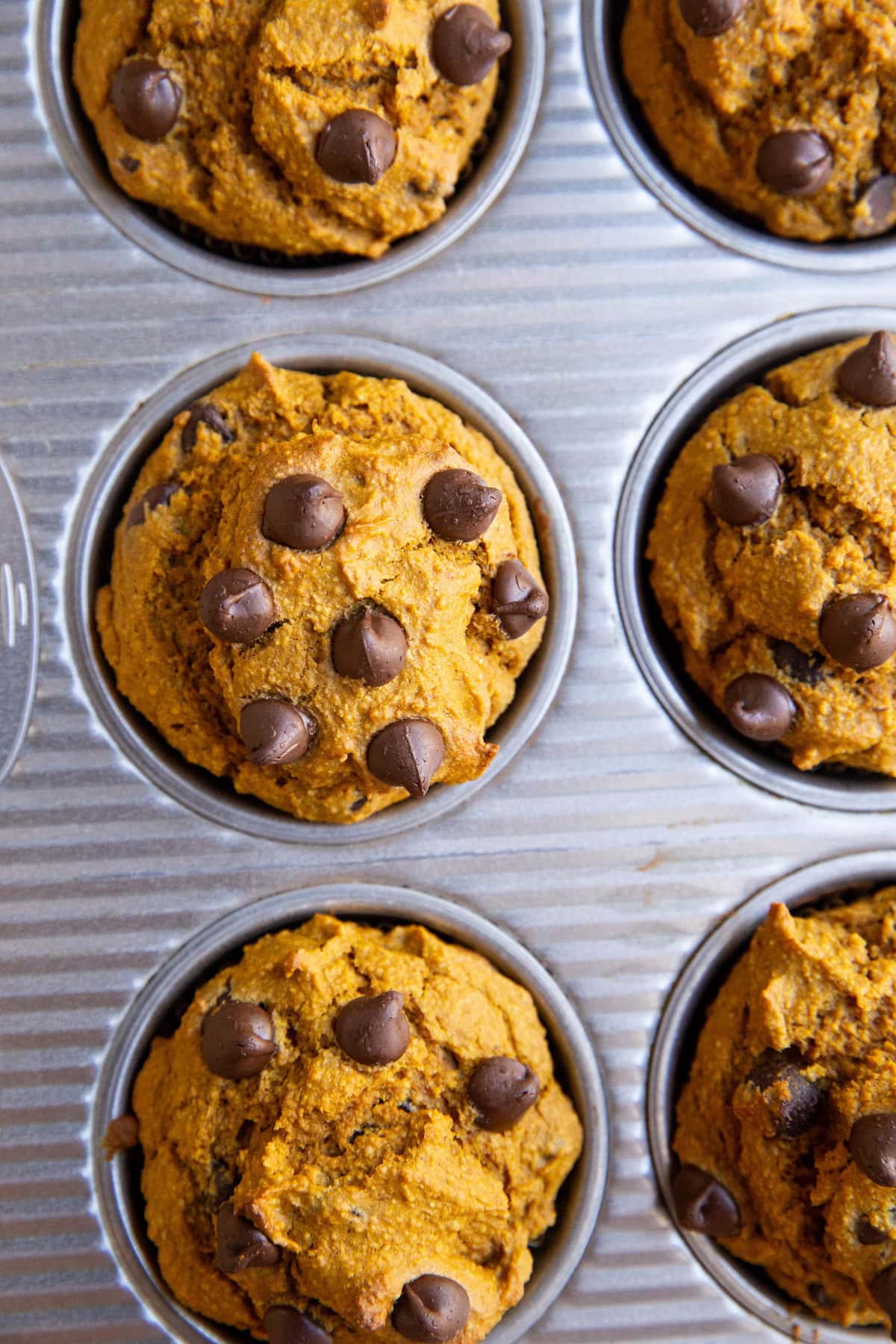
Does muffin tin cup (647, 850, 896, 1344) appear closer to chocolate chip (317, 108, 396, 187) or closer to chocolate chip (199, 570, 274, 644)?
chocolate chip (199, 570, 274, 644)

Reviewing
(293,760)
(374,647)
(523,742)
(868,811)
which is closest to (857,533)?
(868,811)

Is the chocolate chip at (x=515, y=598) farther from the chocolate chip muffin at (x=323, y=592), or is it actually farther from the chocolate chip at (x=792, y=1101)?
the chocolate chip at (x=792, y=1101)

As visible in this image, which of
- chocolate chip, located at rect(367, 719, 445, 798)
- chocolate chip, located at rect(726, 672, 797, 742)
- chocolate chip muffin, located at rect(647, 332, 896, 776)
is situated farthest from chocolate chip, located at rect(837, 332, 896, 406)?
chocolate chip, located at rect(367, 719, 445, 798)

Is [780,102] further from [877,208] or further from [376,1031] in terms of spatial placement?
[376,1031]

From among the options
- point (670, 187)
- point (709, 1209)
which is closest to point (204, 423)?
point (670, 187)

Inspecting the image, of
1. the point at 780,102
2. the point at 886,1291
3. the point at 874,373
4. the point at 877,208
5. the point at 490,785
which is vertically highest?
the point at 780,102

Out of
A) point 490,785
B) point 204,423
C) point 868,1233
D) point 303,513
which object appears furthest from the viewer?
point 490,785

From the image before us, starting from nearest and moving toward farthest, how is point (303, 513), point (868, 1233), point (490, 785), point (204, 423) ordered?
point (303, 513), point (868, 1233), point (204, 423), point (490, 785)

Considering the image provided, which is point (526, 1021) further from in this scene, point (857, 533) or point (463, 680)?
point (857, 533)
